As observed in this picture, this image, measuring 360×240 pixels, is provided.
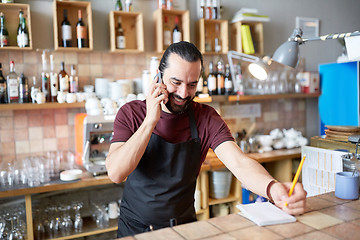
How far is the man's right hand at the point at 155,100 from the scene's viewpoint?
5.31 feet

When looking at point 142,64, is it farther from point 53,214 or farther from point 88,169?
point 53,214

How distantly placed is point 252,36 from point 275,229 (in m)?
3.14

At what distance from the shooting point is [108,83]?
322cm

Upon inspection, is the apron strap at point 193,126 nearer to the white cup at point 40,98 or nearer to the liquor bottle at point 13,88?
the white cup at point 40,98

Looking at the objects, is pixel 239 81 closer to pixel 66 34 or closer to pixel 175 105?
pixel 66 34

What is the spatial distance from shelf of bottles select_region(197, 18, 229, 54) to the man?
190 centimetres

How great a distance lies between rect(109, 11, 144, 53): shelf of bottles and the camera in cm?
323

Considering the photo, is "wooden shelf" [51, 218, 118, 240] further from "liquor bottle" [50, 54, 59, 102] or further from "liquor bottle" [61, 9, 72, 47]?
"liquor bottle" [61, 9, 72, 47]

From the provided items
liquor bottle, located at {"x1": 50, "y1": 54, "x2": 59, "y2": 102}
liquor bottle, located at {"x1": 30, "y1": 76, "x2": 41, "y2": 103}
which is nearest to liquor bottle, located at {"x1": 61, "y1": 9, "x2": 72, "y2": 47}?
liquor bottle, located at {"x1": 50, "y1": 54, "x2": 59, "y2": 102}

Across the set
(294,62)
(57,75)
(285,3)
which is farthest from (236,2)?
(294,62)

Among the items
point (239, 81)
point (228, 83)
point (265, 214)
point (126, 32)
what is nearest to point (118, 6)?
point (126, 32)

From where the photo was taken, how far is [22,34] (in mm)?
2908

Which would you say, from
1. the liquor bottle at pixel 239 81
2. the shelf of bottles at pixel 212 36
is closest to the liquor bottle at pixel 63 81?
the shelf of bottles at pixel 212 36

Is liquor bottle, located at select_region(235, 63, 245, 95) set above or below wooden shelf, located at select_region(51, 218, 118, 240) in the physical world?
above
